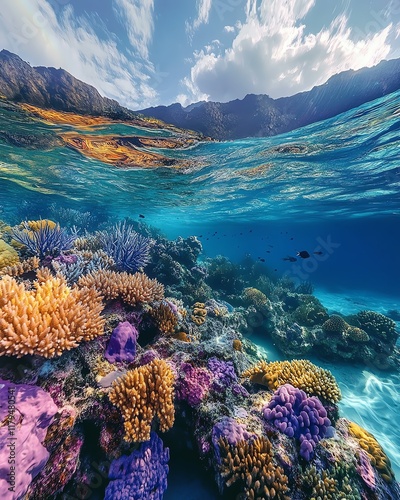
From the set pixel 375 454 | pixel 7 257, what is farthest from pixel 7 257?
pixel 375 454

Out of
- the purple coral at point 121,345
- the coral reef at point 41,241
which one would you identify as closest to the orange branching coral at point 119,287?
the purple coral at point 121,345

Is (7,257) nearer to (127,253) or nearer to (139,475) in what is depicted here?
(127,253)

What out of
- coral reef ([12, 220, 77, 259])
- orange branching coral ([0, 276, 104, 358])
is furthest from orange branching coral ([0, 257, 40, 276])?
orange branching coral ([0, 276, 104, 358])

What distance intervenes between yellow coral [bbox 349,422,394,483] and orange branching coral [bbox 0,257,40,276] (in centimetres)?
716

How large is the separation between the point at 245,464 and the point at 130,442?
1454mm

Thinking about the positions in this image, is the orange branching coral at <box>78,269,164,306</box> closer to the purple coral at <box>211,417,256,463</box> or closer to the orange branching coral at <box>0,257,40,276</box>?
the orange branching coral at <box>0,257,40,276</box>

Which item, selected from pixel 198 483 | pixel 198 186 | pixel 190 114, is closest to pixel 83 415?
pixel 198 483

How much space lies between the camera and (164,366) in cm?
326

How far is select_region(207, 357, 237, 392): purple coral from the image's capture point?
11.5 feet

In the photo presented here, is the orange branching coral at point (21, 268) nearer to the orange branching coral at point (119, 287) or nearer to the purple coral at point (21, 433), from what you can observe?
the orange branching coral at point (119, 287)

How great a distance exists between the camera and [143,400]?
2.86 metres

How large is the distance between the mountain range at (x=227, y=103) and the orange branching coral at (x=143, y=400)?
1100cm

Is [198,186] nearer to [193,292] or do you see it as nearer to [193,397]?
[193,292]

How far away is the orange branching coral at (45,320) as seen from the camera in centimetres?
264
